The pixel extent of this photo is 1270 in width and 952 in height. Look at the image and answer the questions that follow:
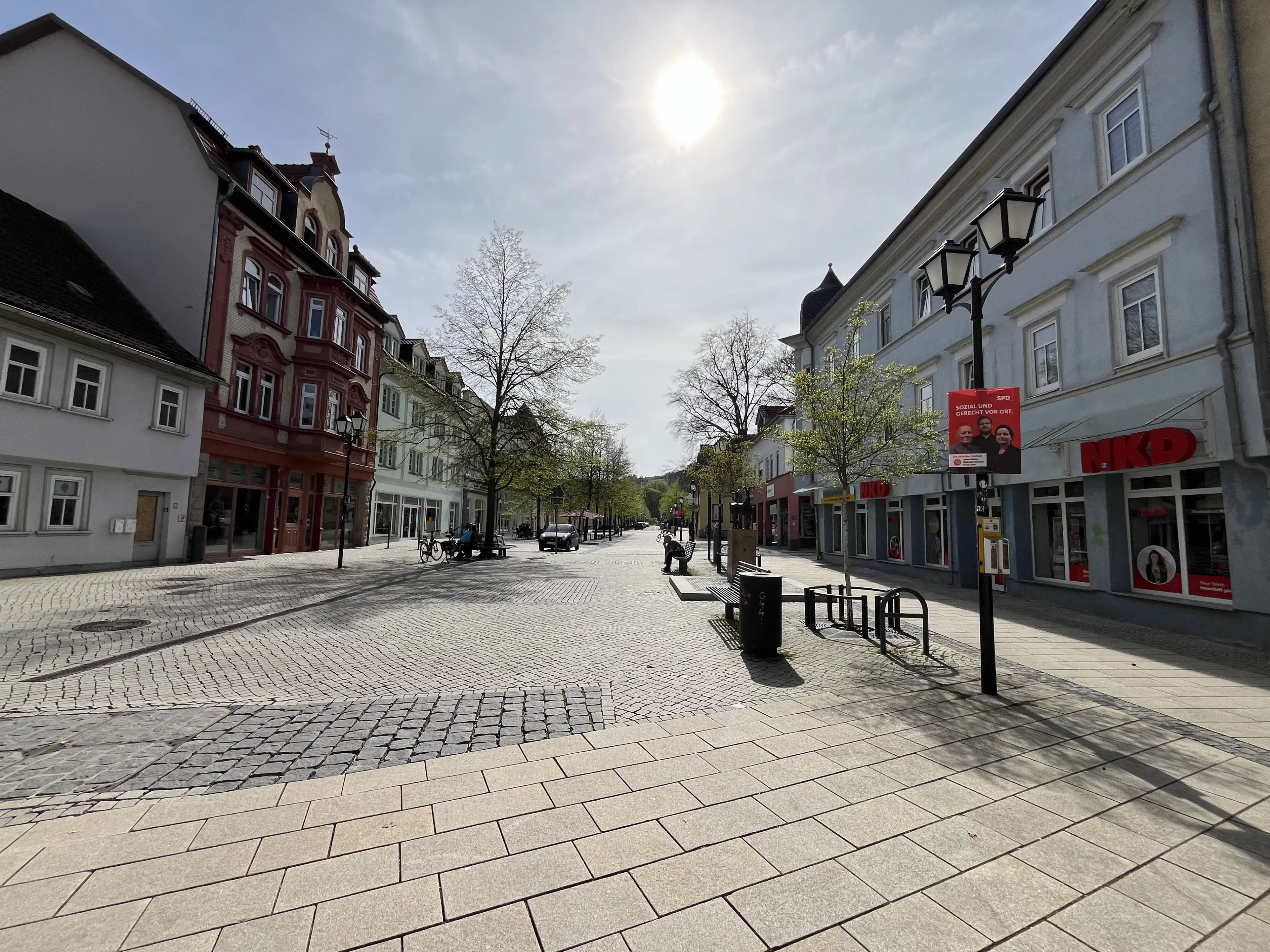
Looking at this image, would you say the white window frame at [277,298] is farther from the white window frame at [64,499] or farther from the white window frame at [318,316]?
the white window frame at [64,499]

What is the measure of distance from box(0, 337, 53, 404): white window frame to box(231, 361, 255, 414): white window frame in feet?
18.2

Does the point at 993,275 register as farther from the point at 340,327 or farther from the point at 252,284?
the point at 340,327

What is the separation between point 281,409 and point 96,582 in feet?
34.0

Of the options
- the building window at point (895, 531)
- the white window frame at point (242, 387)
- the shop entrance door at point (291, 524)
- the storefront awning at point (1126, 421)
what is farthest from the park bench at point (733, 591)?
the shop entrance door at point (291, 524)

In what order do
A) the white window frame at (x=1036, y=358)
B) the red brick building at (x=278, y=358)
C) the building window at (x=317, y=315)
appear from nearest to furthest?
1. the white window frame at (x=1036, y=358)
2. the red brick building at (x=278, y=358)
3. the building window at (x=317, y=315)

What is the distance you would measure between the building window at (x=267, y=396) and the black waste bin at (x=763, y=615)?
20488 mm

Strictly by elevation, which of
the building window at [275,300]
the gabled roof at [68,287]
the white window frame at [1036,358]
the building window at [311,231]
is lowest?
the white window frame at [1036,358]

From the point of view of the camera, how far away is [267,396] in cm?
2130

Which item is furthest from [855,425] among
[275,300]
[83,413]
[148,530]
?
[275,300]

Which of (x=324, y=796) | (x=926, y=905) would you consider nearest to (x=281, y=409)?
(x=324, y=796)

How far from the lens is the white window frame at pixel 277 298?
69.1 feet

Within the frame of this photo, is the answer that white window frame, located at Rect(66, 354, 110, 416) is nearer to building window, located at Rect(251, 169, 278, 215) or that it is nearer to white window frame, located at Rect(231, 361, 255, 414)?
white window frame, located at Rect(231, 361, 255, 414)

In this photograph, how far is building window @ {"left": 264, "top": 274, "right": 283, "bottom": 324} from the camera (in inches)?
837

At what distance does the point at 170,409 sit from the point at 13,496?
4.32 m
